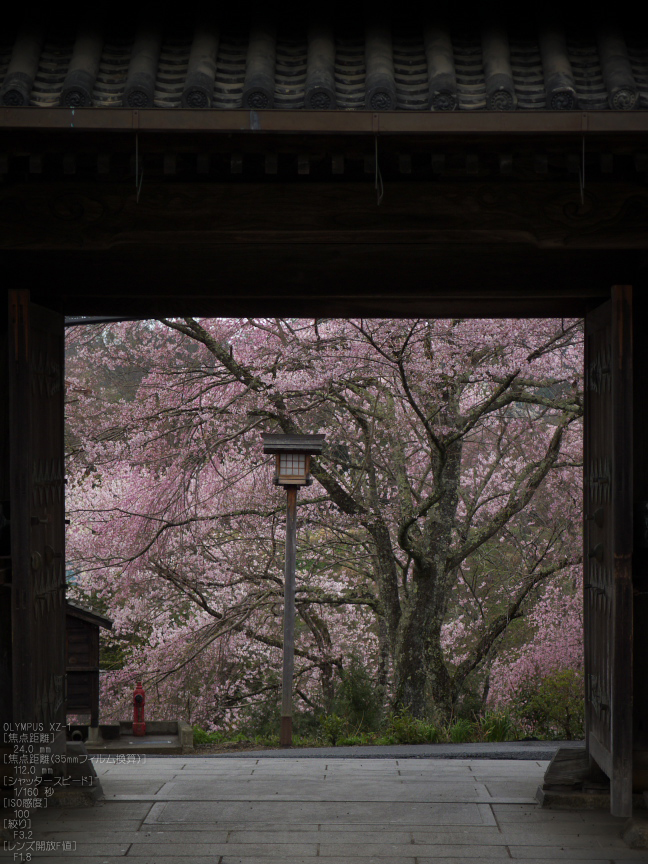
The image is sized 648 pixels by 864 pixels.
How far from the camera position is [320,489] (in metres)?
9.80

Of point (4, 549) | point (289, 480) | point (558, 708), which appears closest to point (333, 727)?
point (558, 708)

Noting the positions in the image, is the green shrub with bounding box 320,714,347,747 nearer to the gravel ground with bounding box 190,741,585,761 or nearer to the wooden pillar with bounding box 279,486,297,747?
the wooden pillar with bounding box 279,486,297,747

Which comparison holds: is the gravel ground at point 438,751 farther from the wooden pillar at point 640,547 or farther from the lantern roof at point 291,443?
the lantern roof at point 291,443

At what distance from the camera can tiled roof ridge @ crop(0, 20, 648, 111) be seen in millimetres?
2770

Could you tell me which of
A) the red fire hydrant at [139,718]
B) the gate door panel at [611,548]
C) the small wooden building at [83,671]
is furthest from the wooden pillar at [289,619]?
the gate door panel at [611,548]

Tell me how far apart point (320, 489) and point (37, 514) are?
6351mm

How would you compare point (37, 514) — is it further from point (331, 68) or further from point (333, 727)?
point (333, 727)

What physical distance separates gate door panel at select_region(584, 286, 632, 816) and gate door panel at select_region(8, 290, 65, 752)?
90.8 inches

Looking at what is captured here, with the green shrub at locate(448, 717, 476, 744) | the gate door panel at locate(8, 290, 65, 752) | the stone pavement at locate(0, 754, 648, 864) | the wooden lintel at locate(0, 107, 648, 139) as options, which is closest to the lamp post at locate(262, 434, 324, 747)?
the green shrub at locate(448, 717, 476, 744)

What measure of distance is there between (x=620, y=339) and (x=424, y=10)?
148 centimetres

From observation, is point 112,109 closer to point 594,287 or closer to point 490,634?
point 594,287

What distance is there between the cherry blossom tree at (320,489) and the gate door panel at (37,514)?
4.00 metres

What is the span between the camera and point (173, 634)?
30.8 feet

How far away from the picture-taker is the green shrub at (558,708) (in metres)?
7.77
